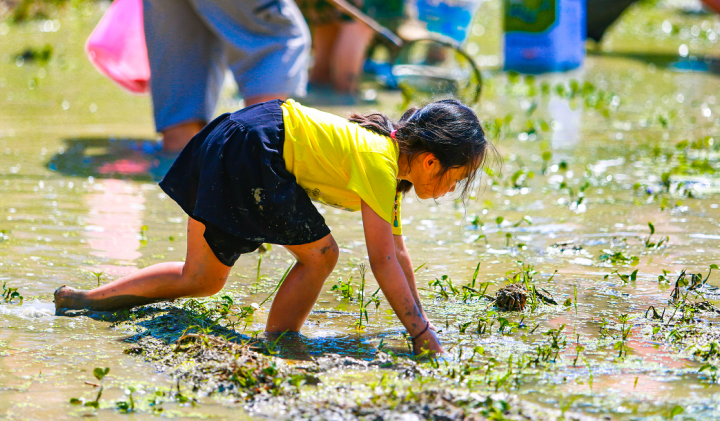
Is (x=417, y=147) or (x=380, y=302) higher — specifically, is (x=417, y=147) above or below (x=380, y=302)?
above

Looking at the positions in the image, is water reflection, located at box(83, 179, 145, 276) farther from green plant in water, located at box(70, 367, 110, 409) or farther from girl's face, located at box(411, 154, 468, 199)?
girl's face, located at box(411, 154, 468, 199)

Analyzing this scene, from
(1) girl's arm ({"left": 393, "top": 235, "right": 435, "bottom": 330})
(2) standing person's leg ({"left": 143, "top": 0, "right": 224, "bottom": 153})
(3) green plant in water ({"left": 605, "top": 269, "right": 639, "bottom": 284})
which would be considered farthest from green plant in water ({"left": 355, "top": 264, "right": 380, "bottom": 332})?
(2) standing person's leg ({"left": 143, "top": 0, "right": 224, "bottom": 153})

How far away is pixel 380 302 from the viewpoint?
3.14 metres

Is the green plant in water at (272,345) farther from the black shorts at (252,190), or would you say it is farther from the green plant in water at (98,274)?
the green plant in water at (98,274)

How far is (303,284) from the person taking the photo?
273cm

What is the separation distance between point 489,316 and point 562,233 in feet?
4.08

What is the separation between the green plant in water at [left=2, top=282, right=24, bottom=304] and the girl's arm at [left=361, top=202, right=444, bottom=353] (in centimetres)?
140

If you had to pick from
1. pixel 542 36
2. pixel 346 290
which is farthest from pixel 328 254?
pixel 542 36

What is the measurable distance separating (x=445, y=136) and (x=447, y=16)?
665 centimetres

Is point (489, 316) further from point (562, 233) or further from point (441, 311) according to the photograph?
point (562, 233)

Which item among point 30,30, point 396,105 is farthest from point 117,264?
point 30,30

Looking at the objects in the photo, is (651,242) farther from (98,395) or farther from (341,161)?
(98,395)

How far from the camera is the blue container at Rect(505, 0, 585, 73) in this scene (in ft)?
29.8

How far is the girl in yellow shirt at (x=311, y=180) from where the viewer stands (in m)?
2.53
